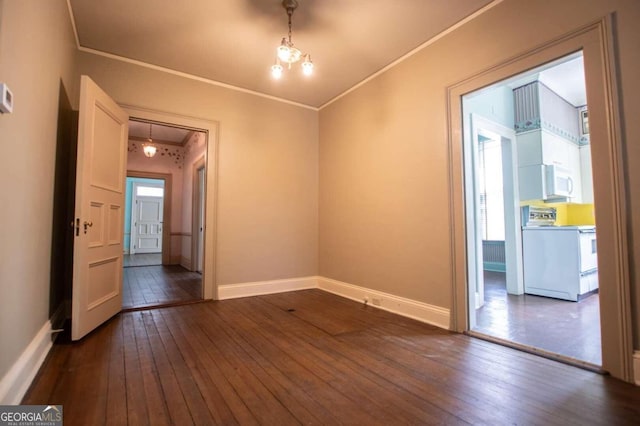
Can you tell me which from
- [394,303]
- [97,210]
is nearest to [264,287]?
[394,303]

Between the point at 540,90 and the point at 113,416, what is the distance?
19.2 ft

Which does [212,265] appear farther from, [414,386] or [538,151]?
[538,151]

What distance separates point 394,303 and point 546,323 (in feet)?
4.52

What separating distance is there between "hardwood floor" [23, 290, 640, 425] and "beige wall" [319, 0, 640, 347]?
20.9 inches

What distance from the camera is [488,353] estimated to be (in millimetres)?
2096

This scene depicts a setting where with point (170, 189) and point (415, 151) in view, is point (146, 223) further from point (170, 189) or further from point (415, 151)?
point (415, 151)

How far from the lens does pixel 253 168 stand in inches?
156

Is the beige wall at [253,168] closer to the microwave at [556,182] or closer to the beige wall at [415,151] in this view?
the beige wall at [415,151]

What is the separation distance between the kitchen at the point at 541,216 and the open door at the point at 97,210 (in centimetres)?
318

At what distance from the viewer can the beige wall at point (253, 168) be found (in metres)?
3.40

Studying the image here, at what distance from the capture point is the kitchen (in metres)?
2.88

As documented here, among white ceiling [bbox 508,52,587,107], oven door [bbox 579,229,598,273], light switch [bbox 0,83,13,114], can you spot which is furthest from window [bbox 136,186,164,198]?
oven door [bbox 579,229,598,273]

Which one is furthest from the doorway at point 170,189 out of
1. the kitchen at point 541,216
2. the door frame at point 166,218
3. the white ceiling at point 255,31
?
the kitchen at point 541,216

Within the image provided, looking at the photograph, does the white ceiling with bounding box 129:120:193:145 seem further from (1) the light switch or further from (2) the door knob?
(1) the light switch
